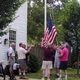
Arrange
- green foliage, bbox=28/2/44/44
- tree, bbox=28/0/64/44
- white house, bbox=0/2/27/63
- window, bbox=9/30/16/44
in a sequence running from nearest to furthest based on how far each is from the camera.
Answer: white house, bbox=0/2/27/63 < window, bbox=9/30/16/44 < tree, bbox=28/0/64/44 < green foliage, bbox=28/2/44/44

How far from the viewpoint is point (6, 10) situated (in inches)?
456

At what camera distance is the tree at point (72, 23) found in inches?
688

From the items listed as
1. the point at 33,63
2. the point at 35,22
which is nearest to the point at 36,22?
the point at 35,22

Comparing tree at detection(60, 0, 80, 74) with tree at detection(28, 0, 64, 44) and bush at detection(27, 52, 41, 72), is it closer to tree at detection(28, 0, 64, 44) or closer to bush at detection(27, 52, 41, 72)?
bush at detection(27, 52, 41, 72)

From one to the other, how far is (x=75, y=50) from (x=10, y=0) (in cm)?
786

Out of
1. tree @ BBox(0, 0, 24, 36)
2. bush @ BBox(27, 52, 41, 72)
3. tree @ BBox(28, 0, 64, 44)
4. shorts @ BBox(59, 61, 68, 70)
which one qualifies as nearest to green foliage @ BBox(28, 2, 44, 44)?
tree @ BBox(28, 0, 64, 44)

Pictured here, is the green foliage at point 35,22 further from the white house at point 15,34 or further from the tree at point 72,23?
the tree at point 72,23

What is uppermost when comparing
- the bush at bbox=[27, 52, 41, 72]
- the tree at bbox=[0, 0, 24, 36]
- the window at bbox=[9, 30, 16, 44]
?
the tree at bbox=[0, 0, 24, 36]

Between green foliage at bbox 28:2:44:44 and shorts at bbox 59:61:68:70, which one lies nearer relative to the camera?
shorts at bbox 59:61:68:70

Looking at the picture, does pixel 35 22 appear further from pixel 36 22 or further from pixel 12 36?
pixel 12 36

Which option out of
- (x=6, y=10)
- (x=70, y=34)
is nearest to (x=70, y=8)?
(x=70, y=34)

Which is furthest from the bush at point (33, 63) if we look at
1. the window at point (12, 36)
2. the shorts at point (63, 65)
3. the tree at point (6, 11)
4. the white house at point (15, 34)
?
the tree at point (6, 11)

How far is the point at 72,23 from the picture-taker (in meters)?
17.6

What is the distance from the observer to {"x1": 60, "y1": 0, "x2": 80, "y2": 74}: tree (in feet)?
57.3
